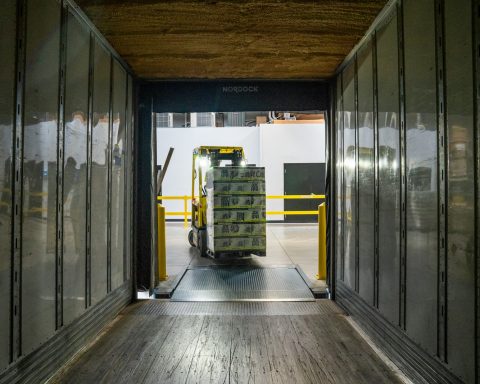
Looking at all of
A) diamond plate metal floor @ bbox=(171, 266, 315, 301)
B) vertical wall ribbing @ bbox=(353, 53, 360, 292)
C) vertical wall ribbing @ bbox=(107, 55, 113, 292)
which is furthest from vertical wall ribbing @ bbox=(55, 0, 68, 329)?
vertical wall ribbing @ bbox=(353, 53, 360, 292)

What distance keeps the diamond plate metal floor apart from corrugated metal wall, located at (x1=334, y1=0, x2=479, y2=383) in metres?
1.42

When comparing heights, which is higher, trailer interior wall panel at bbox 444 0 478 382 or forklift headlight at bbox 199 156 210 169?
forklift headlight at bbox 199 156 210 169

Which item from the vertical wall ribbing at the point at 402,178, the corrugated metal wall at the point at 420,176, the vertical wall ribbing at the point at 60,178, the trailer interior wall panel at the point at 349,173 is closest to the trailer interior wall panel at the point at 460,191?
the corrugated metal wall at the point at 420,176

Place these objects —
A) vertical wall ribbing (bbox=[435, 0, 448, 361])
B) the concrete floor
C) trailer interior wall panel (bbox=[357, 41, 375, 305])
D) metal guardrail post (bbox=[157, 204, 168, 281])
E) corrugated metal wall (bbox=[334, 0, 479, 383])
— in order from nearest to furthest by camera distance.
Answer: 1. corrugated metal wall (bbox=[334, 0, 479, 383])
2. vertical wall ribbing (bbox=[435, 0, 448, 361])
3. trailer interior wall panel (bbox=[357, 41, 375, 305])
4. metal guardrail post (bbox=[157, 204, 168, 281])
5. the concrete floor

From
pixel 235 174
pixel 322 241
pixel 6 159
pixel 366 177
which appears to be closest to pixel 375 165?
pixel 366 177

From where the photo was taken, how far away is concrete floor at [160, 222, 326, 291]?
6566 millimetres

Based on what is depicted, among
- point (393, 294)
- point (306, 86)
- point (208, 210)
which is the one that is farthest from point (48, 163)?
point (208, 210)

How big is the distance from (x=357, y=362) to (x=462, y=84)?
2.37m

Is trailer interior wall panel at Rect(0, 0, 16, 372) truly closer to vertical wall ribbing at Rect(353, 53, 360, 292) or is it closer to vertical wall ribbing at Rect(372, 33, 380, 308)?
vertical wall ribbing at Rect(372, 33, 380, 308)

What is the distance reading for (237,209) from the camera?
7207 millimetres

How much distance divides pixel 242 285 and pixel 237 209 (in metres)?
1.82

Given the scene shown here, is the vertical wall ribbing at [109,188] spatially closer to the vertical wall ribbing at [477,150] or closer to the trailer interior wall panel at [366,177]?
the trailer interior wall panel at [366,177]

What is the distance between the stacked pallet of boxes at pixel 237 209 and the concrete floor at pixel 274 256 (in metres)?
0.42

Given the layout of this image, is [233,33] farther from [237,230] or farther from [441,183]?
[237,230]
